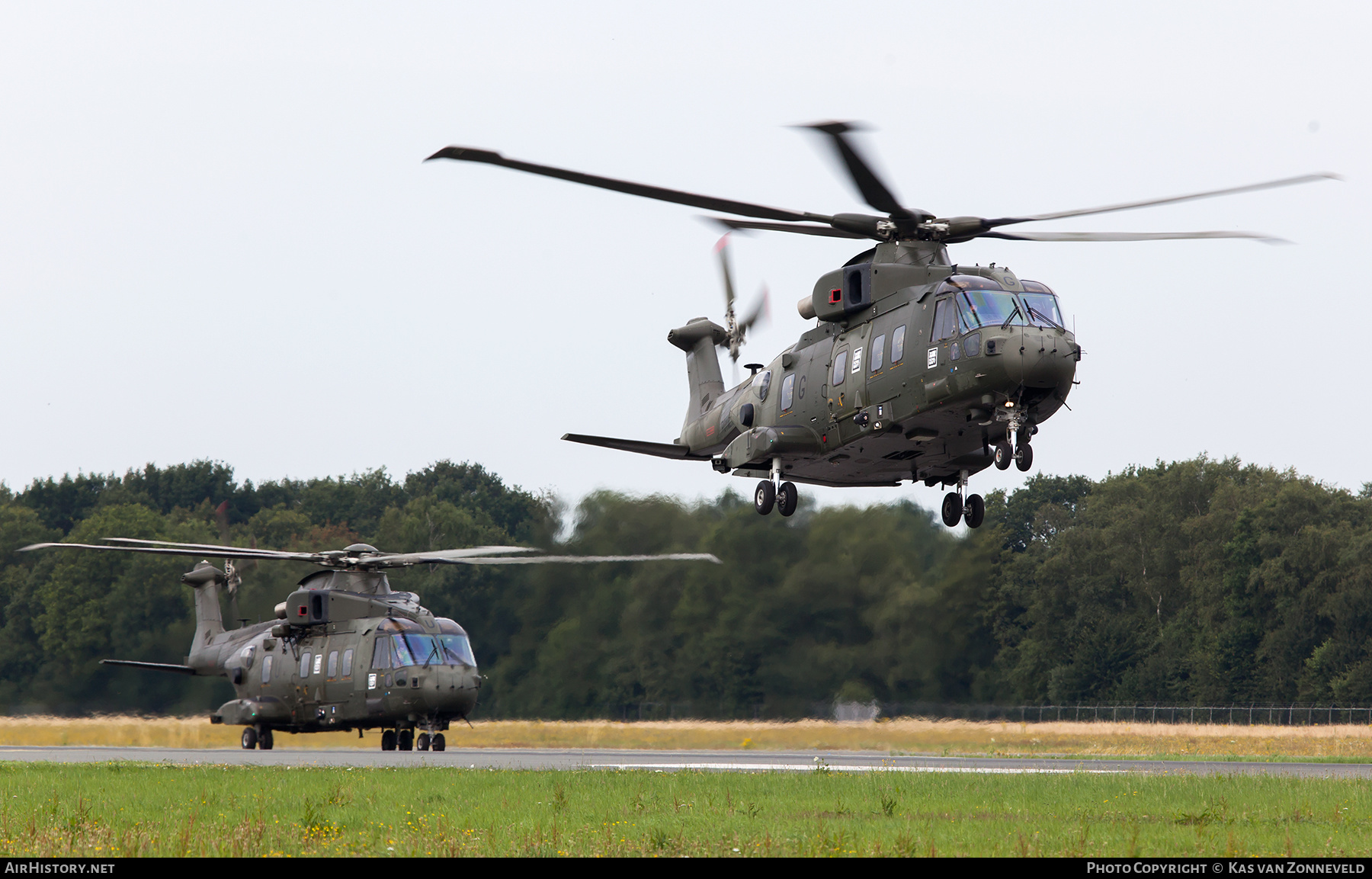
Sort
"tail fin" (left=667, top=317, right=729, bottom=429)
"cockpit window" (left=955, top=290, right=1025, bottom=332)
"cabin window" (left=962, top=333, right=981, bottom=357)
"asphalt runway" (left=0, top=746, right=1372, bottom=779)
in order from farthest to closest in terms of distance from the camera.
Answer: "tail fin" (left=667, top=317, right=729, bottom=429)
"asphalt runway" (left=0, top=746, right=1372, bottom=779)
"cockpit window" (left=955, top=290, right=1025, bottom=332)
"cabin window" (left=962, top=333, right=981, bottom=357)

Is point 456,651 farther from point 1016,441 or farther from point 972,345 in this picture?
point 972,345

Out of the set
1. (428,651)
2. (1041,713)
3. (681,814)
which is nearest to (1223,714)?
(1041,713)

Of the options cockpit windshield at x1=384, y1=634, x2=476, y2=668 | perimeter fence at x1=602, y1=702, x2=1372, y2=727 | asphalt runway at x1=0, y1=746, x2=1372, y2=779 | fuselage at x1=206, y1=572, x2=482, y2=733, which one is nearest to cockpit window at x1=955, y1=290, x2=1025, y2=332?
asphalt runway at x1=0, y1=746, x2=1372, y2=779

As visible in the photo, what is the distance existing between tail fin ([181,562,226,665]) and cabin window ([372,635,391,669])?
9492 millimetres

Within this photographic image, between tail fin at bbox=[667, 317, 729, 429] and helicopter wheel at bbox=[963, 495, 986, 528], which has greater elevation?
tail fin at bbox=[667, 317, 729, 429]

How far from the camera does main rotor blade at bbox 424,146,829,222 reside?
14492 millimetres

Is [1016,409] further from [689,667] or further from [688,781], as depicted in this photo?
[689,667]

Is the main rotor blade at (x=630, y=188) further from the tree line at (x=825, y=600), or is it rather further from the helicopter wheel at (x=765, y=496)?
the tree line at (x=825, y=600)

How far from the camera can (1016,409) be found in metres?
18.3

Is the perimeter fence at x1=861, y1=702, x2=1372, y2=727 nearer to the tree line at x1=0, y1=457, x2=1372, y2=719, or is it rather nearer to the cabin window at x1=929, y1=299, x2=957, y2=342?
the tree line at x1=0, y1=457, x2=1372, y2=719

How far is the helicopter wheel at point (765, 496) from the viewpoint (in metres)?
22.5
